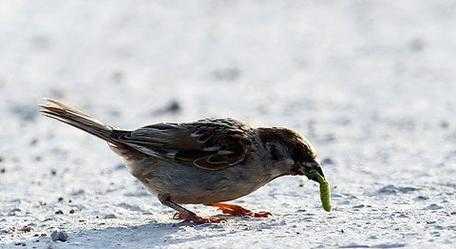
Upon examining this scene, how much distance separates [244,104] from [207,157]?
572 cm

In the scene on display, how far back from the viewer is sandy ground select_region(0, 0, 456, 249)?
26.5 feet

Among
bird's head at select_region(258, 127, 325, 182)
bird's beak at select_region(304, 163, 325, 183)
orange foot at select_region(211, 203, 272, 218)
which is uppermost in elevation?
bird's head at select_region(258, 127, 325, 182)

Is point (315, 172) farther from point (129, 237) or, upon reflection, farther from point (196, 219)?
point (129, 237)

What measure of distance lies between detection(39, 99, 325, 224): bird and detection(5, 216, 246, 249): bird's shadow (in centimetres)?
22

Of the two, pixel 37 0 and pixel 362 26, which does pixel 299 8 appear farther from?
pixel 37 0

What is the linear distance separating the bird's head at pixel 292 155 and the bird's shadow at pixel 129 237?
0.56m

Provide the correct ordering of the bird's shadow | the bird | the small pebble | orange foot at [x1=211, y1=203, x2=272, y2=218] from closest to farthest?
the bird's shadow
the bird
orange foot at [x1=211, y1=203, x2=272, y2=218]
the small pebble

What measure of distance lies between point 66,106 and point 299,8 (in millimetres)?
12545

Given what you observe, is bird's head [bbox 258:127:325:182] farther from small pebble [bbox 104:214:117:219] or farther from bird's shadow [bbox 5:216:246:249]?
small pebble [bbox 104:214:117:219]

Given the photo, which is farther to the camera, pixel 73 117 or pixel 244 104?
pixel 244 104

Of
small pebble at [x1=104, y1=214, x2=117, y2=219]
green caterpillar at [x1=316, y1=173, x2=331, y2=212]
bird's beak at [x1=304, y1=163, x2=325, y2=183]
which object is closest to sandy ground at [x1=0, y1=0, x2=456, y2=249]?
small pebble at [x1=104, y1=214, x2=117, y2=219]

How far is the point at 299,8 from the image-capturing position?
20.8 m

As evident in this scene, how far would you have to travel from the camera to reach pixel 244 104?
13938 mm

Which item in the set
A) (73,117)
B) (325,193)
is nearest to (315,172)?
(325,193)
